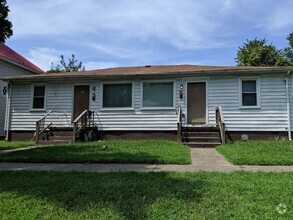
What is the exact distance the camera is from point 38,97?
13742mm

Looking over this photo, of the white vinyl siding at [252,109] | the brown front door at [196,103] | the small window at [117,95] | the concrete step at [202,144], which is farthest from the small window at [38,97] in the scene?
the white vinyl siding at [252,109]

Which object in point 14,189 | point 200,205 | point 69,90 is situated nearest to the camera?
point 200,205

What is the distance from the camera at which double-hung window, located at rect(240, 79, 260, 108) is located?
11.7 m

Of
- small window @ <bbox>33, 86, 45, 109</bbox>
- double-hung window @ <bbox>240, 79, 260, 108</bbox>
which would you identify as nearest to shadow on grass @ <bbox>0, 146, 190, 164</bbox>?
double-hung window @ <bbox>240, 79, 260, 108</bbox>

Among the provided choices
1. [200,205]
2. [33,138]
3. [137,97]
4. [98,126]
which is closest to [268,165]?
[200,205]

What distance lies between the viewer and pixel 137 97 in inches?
499

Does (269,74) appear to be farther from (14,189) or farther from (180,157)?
(14,189)

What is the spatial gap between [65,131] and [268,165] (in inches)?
338

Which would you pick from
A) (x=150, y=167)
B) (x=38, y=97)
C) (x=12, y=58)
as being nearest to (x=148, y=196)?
(x=150, y=167)

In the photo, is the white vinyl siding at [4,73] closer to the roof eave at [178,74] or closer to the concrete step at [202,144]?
the roof eave at [178,74]

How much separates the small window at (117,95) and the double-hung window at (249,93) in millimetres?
4876

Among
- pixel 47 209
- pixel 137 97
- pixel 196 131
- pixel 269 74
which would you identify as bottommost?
pixel 47 209

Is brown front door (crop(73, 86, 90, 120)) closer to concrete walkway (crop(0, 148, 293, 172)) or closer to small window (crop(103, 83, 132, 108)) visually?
small window (crop(103, 83, 132, 108))

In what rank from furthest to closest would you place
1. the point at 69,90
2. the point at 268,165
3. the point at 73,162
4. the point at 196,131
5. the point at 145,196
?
the point at 69,90 → the point at 196,131 → the point at 73,162 → the point at 268,165 → the point at 145,196
